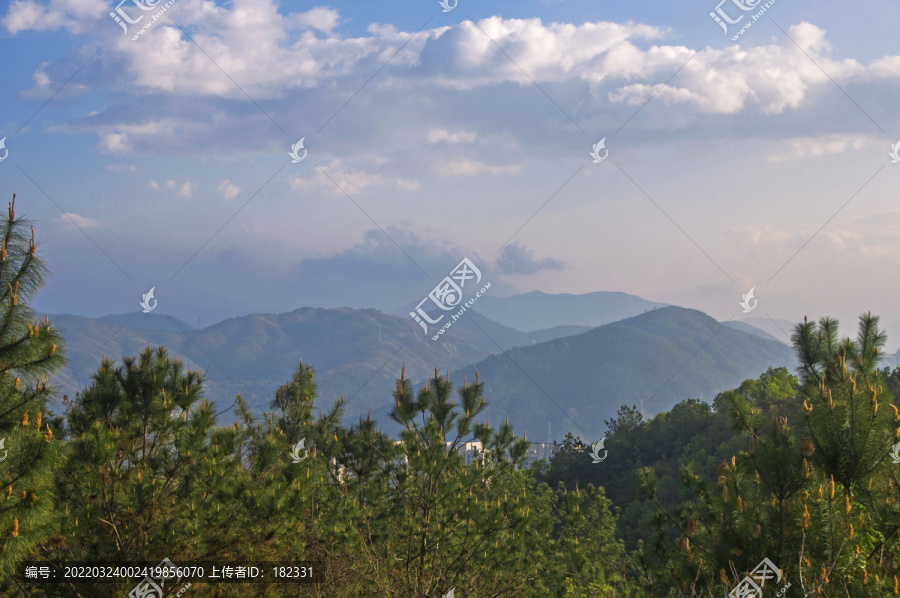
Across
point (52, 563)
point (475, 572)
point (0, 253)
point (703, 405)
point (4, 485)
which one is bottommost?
point (475, 572)

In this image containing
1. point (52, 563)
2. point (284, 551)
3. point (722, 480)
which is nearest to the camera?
point (722, 480)

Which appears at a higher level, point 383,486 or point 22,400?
point 22,400

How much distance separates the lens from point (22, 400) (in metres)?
6.06

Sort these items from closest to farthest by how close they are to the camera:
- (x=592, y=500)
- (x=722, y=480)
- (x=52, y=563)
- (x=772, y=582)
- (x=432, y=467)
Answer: (x=772, y=582) → (x=722, y=480) → (x=52, y=563) → (x=432, y=467) → (x=592, y=500)

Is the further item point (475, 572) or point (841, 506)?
point (475, 572)

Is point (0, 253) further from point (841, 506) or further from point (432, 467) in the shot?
point (841, 506)

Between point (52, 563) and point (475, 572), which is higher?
point (52, 563)

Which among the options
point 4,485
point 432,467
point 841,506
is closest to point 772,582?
point 841,506

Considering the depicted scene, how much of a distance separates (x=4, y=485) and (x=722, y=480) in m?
6.79

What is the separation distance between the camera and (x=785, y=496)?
257 inches

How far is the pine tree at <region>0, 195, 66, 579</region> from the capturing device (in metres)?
5.80

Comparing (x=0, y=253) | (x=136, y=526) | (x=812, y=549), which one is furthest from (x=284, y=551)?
(x=812, y=549)

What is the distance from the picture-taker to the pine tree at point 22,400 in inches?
228

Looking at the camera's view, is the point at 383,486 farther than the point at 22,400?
Yes
